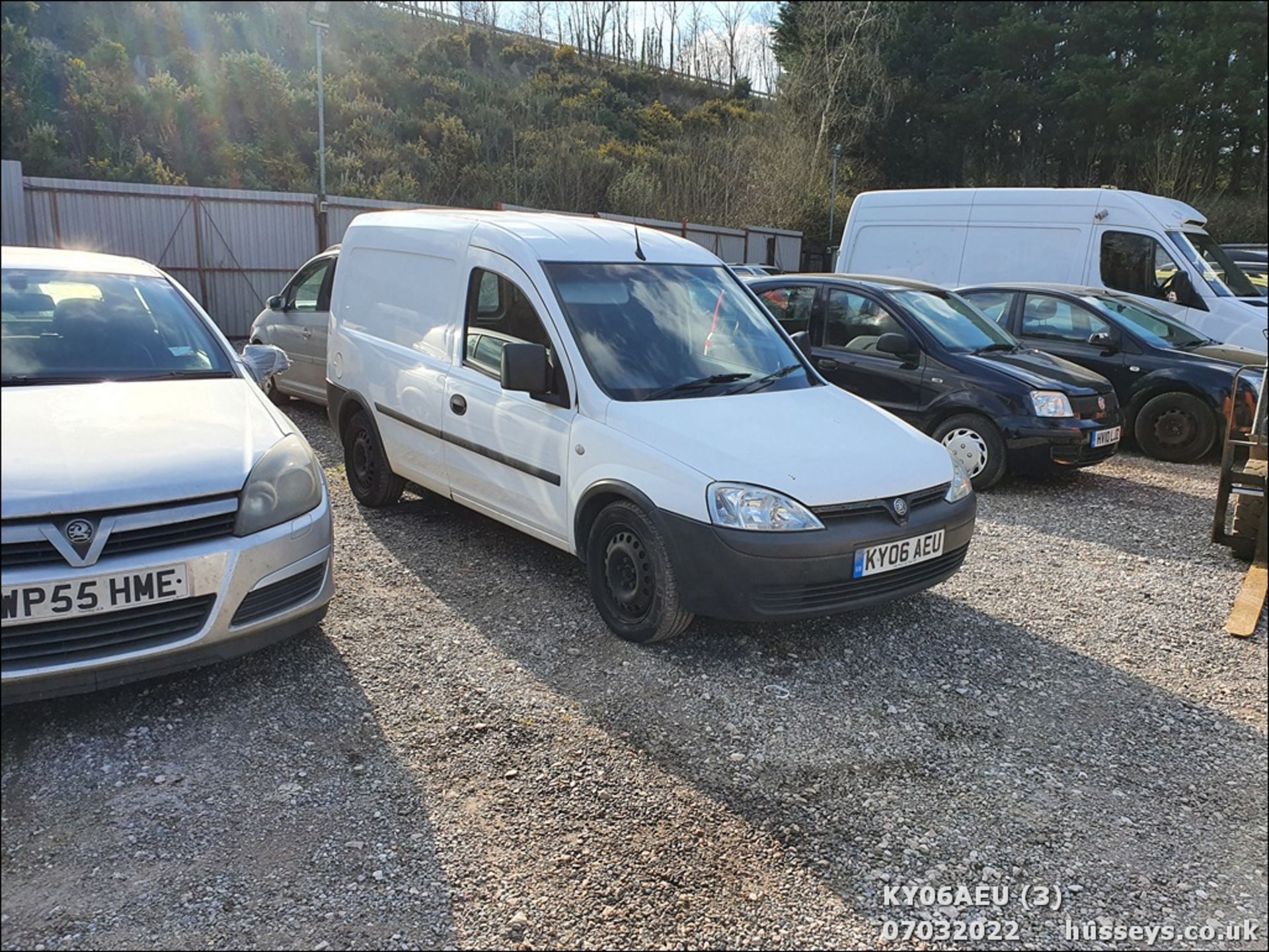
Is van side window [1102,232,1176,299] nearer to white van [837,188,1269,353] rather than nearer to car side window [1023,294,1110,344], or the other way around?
white van [837,188,1269,353]

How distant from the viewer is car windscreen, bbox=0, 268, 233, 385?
2.82m

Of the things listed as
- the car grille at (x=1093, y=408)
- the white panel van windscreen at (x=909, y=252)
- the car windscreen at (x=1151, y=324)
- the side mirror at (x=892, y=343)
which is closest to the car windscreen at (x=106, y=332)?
the side mirror at (x=892, y=343)

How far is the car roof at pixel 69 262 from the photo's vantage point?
7.32 ft

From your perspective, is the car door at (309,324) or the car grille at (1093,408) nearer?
the car grille at (1093,408)

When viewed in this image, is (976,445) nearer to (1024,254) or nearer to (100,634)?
(1024,254)

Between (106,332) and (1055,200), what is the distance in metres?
9.78

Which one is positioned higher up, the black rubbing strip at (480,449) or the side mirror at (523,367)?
the side mirror at (523,367)

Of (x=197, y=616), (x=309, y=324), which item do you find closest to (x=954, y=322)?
(x=309, y=324)

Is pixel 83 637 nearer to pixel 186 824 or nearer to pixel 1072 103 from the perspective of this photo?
pixel 186 824

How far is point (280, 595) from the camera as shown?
3.43 meters

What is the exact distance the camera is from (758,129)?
26.1 meters

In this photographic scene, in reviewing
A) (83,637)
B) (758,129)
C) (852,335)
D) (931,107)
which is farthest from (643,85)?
(83,637)

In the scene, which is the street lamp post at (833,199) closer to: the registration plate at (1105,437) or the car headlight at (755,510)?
the registration plate at (1105,437)

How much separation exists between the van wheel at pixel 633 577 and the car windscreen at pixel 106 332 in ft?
5.90
